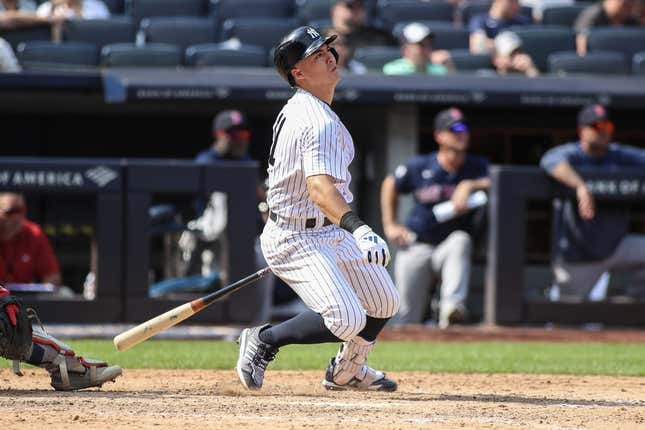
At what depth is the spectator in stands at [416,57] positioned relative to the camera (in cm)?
973

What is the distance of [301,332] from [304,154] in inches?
30.3

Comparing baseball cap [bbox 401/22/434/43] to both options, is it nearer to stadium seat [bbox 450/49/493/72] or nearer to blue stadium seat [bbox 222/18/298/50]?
stadium seat [bbox 450/49/493/72]

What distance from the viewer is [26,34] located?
1014 centimetres

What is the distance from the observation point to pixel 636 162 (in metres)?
9.18

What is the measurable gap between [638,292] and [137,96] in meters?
3.98

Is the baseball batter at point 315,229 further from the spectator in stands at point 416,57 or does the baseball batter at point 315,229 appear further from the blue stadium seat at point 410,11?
the blue stadium seat at point 410,11

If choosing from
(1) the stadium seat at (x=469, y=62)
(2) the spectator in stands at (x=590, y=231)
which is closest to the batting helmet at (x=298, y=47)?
(2) the spectator in stands at (x=590, y=231)

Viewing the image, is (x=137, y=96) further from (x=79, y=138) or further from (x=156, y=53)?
(x=79, y=138)

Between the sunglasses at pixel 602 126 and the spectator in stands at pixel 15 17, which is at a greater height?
the spectator in stands at pixel 15 17

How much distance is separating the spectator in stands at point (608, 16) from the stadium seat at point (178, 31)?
3202 millimetres

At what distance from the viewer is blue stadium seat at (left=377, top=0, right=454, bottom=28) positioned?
11.1 metres

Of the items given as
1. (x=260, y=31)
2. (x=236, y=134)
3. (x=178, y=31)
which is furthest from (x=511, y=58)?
(x=178, y=31)

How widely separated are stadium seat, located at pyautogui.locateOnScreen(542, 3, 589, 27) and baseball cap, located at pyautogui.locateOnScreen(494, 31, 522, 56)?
131 centimetres

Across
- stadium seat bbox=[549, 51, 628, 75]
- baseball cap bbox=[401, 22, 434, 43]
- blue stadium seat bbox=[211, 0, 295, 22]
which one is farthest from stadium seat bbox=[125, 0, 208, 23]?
stadium seat bbox=[549, 51, 628, 75]
